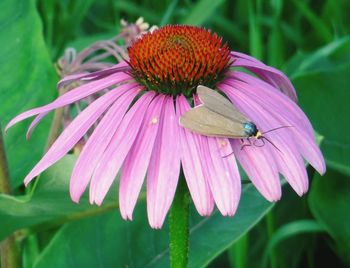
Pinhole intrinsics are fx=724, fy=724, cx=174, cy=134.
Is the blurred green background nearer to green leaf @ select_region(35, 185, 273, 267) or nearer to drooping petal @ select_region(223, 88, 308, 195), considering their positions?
green leaf @ select_region(35, 185, 273, 267)

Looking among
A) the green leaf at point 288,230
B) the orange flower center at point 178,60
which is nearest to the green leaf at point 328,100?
the green leaf at point 288,230

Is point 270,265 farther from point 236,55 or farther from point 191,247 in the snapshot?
point 236,55

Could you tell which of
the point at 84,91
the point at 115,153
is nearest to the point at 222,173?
the point at 115,153

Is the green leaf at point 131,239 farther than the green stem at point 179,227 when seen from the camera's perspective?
Yes

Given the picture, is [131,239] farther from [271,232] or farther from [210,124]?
[210,124]

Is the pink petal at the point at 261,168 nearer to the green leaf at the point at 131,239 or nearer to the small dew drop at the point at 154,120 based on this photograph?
the small dew drop at the point at 154,120

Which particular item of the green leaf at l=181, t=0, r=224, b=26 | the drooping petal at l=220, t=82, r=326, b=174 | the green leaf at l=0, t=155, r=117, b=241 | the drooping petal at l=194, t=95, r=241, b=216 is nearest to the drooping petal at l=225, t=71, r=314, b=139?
the drooping petal at l=220, t=82, r=326, b=174

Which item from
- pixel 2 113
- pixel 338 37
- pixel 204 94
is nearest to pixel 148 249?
pixel 2 113
